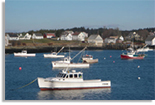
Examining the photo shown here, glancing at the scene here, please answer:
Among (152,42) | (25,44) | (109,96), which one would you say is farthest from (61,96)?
(152,42)

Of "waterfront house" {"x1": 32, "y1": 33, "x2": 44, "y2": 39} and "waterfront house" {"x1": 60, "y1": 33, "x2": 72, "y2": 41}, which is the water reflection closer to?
"waterfront house" {"x1": 32, "y1": 33, "x2": 44, "y2": 39}

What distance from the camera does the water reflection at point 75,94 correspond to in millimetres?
22597

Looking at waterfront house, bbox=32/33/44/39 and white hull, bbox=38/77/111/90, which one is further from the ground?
waterfront house, bbox=32/33/44/39

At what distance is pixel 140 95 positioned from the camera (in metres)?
24.3

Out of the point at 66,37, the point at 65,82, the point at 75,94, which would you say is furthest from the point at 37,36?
the point at 75,94

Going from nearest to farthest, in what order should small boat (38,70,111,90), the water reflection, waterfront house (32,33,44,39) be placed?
the water reflection → small boat (38,70,111,90) → waterfront house (32,33,44,39)

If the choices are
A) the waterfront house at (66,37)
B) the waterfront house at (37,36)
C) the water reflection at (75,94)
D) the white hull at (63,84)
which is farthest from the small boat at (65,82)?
the waterfront house at (66,37)

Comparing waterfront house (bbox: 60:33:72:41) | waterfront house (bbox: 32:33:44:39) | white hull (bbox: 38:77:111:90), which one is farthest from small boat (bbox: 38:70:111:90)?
waterfront house (bbox: 60:33:72:41)

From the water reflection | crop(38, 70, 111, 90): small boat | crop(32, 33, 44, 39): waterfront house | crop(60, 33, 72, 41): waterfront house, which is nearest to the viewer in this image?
the water reflection

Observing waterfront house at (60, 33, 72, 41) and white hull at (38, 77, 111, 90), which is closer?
white hull at (38, 77, 111, 90)

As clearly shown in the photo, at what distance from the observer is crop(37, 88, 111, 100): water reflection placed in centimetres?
2260

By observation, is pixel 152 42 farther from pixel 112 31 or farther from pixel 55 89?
pixel 55 89

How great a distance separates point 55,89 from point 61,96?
60.9 inches

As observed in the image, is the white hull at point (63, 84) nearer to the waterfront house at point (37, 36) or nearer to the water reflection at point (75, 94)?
the water reflection at point (75, 94)
